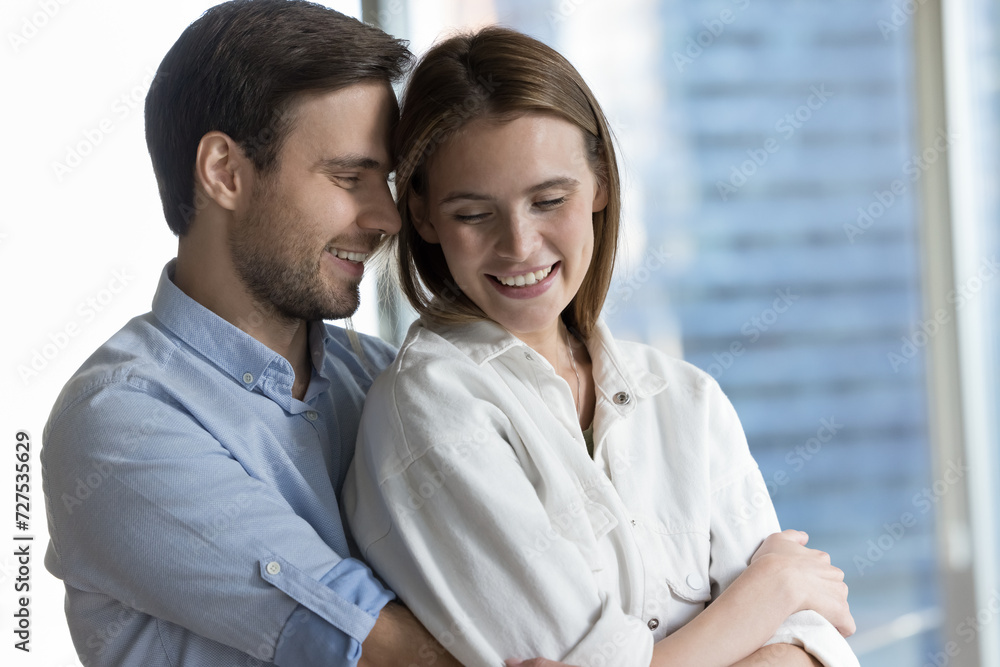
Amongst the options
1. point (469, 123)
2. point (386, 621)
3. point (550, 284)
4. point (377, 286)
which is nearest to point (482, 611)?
point (386, 621)

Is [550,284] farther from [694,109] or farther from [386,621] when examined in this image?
[694,109]

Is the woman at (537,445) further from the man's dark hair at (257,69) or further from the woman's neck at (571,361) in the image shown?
the man's dark hair at (257,69)

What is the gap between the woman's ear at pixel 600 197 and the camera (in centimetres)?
146

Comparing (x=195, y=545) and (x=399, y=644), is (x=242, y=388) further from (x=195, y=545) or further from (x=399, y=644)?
(x=399, y=644)

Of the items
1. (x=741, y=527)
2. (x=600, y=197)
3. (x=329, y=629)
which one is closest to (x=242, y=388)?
(x=329, y=629)

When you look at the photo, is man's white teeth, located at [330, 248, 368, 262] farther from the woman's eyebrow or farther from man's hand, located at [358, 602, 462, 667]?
man's hand, located at [358, 602, 462, 667]

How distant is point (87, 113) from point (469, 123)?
1.09 m

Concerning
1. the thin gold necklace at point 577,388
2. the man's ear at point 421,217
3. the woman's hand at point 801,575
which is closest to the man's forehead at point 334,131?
the man's ear at point 421,217

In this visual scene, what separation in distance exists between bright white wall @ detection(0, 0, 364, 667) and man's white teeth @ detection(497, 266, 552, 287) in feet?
3.57

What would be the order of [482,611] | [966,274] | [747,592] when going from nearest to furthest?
[482,611], [747,592], [966,274]

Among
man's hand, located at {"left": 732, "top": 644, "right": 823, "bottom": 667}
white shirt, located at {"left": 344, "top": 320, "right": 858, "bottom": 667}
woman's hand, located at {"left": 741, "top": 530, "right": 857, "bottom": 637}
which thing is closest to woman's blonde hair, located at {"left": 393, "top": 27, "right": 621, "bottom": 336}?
white shirt, located at {"left": 344, "top": 320, "right": 858, "bottom": 667}

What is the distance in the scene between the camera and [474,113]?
130 cm

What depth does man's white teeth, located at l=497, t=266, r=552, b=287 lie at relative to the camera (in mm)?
1338

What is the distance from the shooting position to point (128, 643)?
127 centimetres
